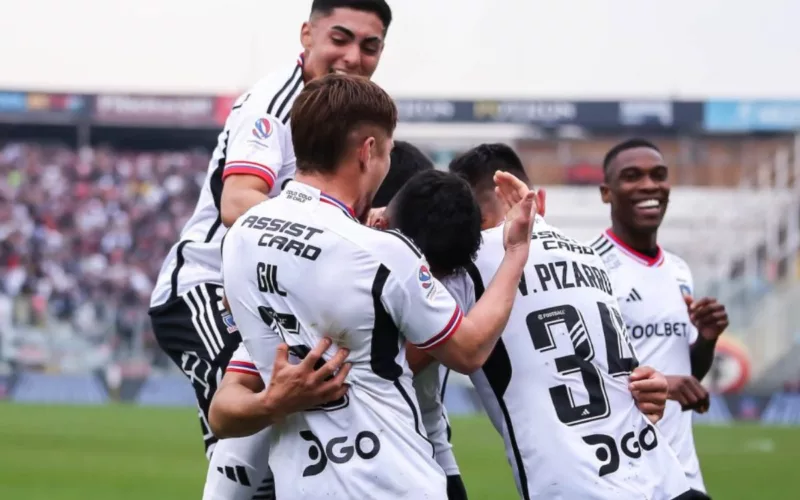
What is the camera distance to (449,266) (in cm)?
441

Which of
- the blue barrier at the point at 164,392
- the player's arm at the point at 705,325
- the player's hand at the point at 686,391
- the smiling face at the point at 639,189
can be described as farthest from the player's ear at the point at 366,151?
the blue barrier at the point at 164,392

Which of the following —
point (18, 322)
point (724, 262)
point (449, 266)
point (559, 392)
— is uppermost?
point (449, 266)

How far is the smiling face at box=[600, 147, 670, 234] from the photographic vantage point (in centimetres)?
689

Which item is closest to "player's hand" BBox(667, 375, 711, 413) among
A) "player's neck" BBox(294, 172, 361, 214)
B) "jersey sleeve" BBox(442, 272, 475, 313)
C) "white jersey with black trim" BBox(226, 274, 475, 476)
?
"white jersey with black trim" BBox(226, 274, 475, 476)

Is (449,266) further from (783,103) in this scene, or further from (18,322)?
(783,103)

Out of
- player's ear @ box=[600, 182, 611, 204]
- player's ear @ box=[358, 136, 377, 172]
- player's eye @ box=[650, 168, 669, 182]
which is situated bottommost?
player's ear @ box=[600, 182, 611, 204]

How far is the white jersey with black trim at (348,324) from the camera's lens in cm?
400

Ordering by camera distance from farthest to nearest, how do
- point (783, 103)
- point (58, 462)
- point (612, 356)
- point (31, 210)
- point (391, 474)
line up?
point (783, 103)
point (31, 210)
point (58, 462)
point (612, 356)
point (391, 474)

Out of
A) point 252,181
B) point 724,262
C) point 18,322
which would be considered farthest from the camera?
point 724,262

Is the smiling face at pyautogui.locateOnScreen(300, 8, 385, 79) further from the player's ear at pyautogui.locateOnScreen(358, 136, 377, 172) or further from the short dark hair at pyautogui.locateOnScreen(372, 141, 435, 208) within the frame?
the player's ear at pyautogui.locateOnScreen(358, 136, 377, 172)

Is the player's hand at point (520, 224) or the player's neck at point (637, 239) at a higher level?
the player's hand at point (520, 224)

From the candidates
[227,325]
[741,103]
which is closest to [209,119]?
[741,103]

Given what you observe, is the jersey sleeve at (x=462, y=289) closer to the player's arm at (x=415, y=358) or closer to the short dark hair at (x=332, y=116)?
the player's arm at (x=415, y=358)

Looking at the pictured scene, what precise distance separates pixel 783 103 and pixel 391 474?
125 ft
